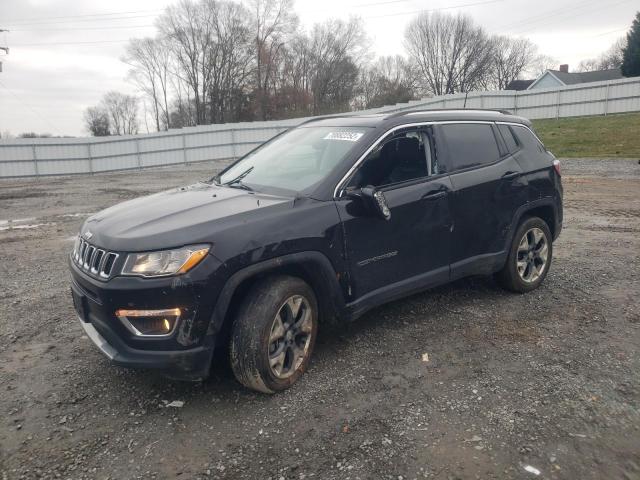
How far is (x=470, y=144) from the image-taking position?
462 cm

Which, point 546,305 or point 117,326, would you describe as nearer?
point 117,326

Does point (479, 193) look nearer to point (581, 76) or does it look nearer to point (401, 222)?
point (401, 222)

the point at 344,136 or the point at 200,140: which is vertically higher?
the point at 200,140

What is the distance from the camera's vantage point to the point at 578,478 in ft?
8.29

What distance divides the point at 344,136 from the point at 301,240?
1.16 metres

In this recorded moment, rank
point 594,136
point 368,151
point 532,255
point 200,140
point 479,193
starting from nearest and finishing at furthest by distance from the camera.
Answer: point 368,151 → point 479,193 → point 532,255 → point 594,136 → point 200,140

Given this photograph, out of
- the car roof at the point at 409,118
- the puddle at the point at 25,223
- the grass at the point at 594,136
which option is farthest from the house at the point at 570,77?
the car roof at the point at 409,118

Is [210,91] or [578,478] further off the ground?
[210,91]

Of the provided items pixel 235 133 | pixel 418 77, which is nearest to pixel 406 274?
pixel 235 133

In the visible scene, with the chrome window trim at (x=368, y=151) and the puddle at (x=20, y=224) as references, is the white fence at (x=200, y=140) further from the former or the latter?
the chrome window trim at (x=368, y=151)

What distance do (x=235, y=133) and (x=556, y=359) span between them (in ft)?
82.5

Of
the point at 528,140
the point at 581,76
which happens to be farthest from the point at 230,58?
the point at 528,140

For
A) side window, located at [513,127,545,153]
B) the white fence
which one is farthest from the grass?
side window, located at [513,127,545,153]

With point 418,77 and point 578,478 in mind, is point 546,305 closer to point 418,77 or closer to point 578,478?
point 578,478
